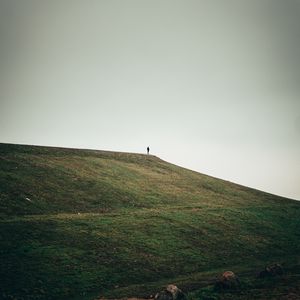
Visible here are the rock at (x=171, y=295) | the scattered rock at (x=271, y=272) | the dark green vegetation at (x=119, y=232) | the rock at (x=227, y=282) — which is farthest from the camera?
the scattered rock at (x=271, y=272)

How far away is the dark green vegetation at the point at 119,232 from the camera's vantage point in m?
27.2

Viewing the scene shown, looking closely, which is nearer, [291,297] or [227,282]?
[291,297]

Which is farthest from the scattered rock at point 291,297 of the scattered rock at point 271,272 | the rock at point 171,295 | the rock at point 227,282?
the rock at point 171,295

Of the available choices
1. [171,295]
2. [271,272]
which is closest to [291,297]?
[271,272]

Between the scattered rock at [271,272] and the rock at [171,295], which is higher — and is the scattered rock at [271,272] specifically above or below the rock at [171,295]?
above

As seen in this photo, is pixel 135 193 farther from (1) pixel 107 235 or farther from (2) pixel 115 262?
(2) pixel 115 262

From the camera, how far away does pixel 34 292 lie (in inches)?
981

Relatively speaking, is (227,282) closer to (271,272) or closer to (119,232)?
(271,272)

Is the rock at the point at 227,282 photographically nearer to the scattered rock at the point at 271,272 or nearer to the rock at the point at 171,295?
the rock at the point at 171,295

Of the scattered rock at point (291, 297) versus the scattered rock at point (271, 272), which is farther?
the scattered rock at point (271, 272)

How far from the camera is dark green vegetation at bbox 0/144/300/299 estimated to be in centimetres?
2725

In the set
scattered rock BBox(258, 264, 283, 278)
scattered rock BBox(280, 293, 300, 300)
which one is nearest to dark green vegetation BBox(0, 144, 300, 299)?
scattered rock BBox(258, 264, 283, 278)

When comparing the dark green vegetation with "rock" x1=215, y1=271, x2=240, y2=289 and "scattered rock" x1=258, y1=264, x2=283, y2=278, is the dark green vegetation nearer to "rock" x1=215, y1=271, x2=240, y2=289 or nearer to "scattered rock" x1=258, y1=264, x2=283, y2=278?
"rock" x1=215, y1=271, x2=240, y2=289

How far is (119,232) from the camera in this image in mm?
37406
